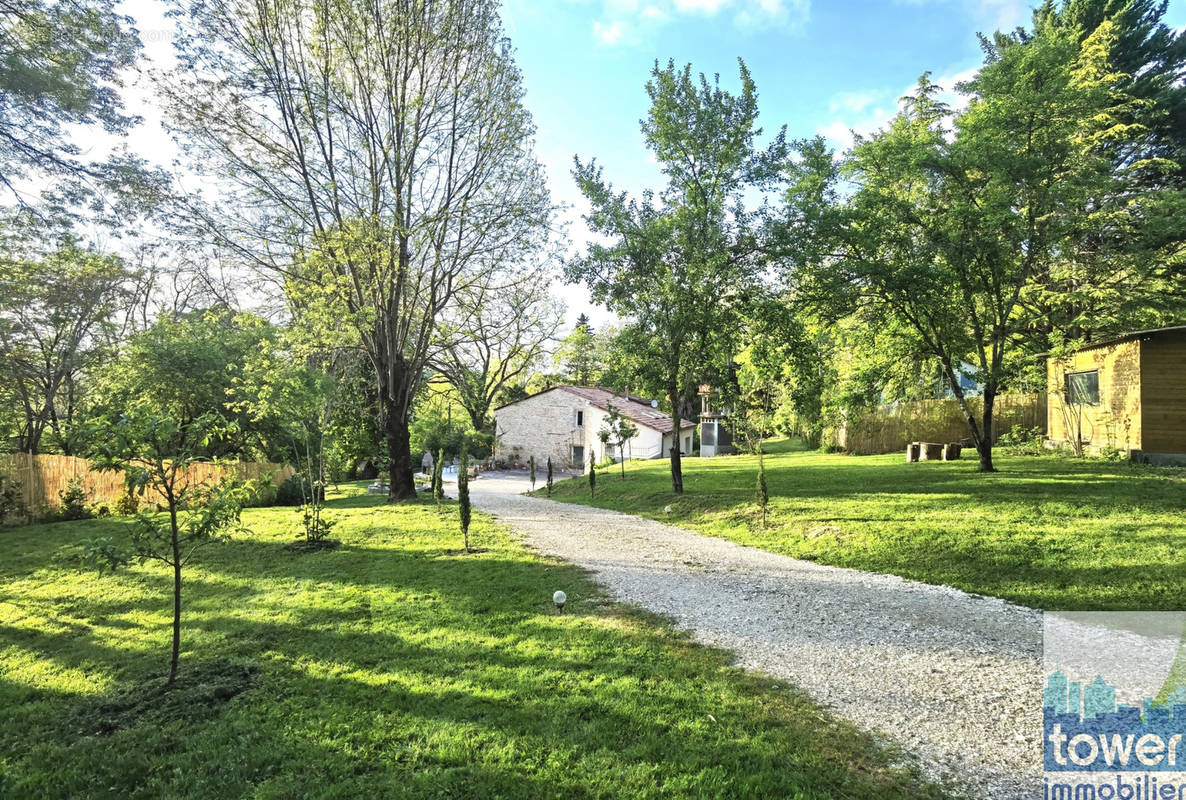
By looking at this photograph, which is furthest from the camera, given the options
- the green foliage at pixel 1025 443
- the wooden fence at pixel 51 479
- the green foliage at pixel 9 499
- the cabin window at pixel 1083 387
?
the green foliage at pixel 1025 443

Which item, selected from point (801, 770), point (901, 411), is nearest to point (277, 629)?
point (801, 770)

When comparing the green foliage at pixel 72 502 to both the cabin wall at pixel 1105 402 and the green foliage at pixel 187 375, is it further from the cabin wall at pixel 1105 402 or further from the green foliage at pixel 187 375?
the cabin wall at pixel 1105 402

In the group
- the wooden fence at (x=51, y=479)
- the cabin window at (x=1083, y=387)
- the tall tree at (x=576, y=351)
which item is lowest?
the wooden fence at (x=51, y=479)

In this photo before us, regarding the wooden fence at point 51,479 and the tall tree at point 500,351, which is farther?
the tall tree at point 500,351

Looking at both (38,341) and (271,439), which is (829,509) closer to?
(271,439)

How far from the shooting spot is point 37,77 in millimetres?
8336

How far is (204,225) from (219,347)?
9149 millimetres

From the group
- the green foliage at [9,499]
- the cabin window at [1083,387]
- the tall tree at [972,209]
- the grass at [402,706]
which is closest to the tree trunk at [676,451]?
the tall tree at [972,209]

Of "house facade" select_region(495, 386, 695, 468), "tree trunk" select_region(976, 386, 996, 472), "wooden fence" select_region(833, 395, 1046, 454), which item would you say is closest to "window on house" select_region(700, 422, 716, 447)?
"house facade" select_region(495, 386, 695, 468)

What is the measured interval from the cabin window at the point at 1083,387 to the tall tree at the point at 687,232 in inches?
428

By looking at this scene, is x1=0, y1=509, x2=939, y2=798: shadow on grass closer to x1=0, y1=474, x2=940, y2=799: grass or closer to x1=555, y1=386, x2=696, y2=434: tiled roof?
x1=0, y1=474, x2=940, y2=799: grass

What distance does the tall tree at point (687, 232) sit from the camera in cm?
1434

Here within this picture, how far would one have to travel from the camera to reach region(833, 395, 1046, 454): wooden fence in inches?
859

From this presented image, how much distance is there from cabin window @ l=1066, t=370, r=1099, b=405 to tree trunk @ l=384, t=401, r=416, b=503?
20.8 meters
